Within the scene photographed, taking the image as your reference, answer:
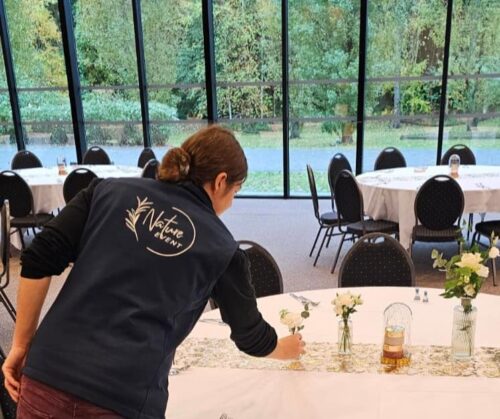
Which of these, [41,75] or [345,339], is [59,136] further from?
[345,339]

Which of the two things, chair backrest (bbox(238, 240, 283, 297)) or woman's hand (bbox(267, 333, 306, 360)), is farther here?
chair backrest (bbox(238, 240, 283, 297))

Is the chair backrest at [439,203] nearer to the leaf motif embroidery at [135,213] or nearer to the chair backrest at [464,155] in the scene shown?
the chair backrest at [464,155]

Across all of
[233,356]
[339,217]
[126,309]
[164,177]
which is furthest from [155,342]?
[339,217]

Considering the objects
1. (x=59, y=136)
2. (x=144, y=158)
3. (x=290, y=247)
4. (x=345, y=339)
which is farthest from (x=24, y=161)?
(x=345, y=339)

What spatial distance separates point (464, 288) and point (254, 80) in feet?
19.5

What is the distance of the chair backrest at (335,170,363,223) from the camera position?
170 inches

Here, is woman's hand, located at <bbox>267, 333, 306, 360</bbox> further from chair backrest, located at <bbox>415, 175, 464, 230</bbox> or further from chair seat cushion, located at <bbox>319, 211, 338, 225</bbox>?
chair seat cushion, located at <bbox>319, 211, 338, 225</bbox>

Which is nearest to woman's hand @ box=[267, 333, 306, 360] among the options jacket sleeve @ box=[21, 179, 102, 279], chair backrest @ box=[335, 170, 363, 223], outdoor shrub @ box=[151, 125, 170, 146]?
jacket sleeve @ box=[21, 179, 102, 279]

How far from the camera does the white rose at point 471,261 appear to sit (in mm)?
1625

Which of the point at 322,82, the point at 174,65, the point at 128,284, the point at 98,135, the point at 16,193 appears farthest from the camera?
the point at 98,135

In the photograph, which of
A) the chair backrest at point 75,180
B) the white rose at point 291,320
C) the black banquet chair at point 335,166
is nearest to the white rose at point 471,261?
the white rose at point 291,320

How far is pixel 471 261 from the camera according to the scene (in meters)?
1.62

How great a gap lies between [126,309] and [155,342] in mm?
107

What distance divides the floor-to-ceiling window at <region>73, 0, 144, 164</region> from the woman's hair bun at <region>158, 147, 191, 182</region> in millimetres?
6529
